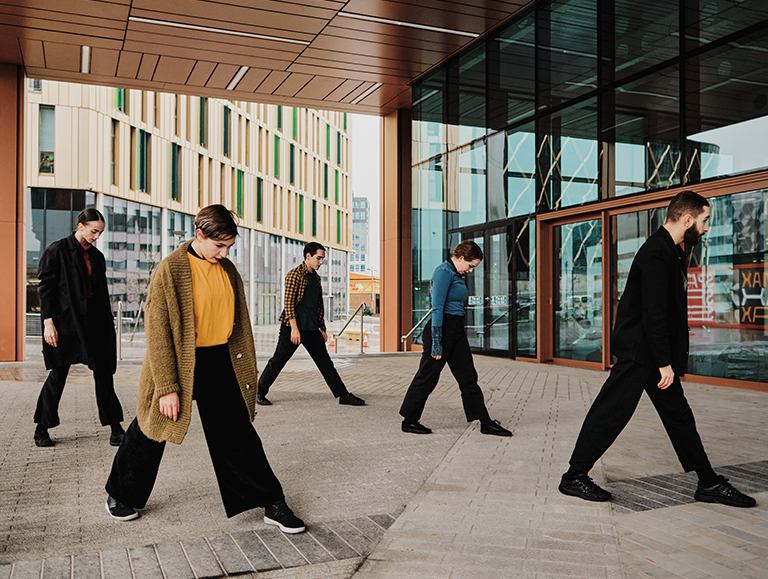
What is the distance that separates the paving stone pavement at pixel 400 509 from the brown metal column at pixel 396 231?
9.61m

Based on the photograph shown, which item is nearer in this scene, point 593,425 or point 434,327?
point 593,425

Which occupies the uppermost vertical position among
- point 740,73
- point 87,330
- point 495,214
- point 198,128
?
point 198,128

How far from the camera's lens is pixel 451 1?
35.7 ft

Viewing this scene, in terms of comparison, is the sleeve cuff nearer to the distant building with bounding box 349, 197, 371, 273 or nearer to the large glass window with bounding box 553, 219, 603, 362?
the large glass window with bounding box 553, 219, 603, 362

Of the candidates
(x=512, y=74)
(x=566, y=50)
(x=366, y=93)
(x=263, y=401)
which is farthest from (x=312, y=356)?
(x=366, y=93)

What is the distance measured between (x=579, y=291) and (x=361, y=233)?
17637cm

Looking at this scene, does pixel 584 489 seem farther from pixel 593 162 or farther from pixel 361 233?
pixel 361 233

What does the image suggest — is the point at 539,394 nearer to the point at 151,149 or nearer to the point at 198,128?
the point at 151,149

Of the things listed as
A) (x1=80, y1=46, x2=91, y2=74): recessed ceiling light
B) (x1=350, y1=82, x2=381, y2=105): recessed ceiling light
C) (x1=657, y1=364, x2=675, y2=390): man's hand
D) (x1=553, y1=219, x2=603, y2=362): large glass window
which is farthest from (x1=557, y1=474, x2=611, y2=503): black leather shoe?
(x1=350, y1=82, x2=381, y2=105): recessed ceiling light

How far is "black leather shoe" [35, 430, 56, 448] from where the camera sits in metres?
5.31

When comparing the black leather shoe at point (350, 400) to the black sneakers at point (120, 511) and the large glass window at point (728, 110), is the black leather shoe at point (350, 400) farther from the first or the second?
A: the large glass window at point (728, 110)

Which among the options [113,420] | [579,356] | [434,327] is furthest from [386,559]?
[579,356]

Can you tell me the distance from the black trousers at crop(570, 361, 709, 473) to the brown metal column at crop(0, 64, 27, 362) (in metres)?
12.3

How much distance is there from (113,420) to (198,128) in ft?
96.6
